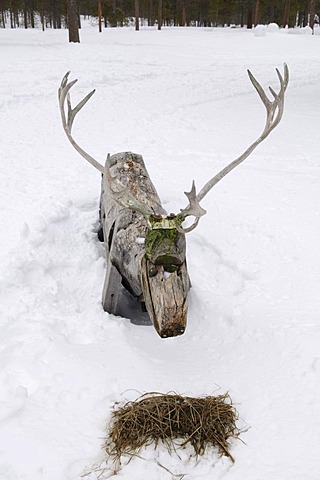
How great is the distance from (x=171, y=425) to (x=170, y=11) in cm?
4103

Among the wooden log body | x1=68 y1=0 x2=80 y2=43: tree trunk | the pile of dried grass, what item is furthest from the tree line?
the pile of dried grass

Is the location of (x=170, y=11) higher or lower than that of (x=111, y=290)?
higher

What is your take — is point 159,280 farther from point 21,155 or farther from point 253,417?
point 21,155

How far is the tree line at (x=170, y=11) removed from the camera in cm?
3247

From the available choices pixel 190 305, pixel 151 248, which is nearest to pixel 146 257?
pixel 151 248

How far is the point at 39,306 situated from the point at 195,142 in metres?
5.39

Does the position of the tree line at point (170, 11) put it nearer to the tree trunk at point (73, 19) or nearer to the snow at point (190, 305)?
the tree trunk at point (73, 19)

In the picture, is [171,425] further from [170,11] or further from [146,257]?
[170,11]

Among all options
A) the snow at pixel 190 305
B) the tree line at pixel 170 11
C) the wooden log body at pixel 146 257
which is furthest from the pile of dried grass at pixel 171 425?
the tree line at pixel 170 11

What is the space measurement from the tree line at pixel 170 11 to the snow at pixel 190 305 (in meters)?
23.0

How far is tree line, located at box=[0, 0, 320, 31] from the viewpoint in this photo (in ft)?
107

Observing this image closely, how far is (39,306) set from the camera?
14.5ft

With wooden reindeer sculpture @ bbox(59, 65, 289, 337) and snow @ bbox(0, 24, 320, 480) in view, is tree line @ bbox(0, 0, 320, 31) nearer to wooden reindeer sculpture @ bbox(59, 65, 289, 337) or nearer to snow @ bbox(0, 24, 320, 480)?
snow @ bbox(0, 24, 320, 480)

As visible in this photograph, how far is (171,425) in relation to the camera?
3373 millimetres
